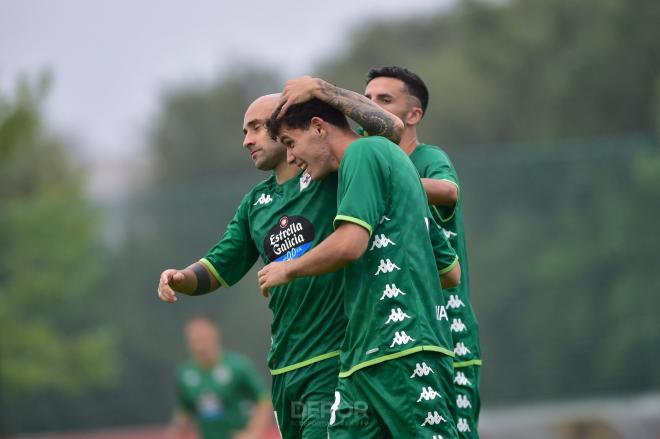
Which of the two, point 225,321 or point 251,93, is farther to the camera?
point 251,93

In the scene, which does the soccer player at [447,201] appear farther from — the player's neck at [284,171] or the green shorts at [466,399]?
the player's neck at [284,171]

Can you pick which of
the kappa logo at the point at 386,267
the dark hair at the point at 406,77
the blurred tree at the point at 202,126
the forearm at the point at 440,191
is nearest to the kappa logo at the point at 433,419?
the kappa logo at the point at 386,267

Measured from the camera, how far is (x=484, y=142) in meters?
35.5

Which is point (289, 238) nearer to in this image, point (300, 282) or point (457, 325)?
point (300, 282)

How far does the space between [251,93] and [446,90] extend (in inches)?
468

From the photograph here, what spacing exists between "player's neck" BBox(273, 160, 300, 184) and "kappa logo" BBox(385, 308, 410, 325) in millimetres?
1111

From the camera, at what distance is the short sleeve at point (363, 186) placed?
15.3 feet

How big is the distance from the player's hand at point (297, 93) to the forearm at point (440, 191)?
901 mm

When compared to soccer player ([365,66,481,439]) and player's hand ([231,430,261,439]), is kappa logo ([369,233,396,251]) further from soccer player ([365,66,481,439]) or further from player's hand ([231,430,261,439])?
player's hand ([231,430,261,439])

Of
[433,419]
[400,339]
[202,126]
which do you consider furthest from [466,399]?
[202,126]

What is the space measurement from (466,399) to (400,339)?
1.36 m

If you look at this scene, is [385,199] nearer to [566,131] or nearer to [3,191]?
[3,191]

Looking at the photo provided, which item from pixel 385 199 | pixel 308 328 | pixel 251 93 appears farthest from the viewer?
pixel 251 93

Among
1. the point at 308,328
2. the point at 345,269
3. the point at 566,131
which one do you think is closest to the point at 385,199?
the point at 345,269
